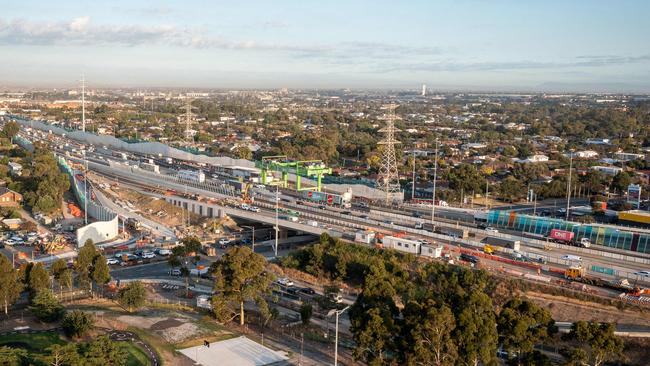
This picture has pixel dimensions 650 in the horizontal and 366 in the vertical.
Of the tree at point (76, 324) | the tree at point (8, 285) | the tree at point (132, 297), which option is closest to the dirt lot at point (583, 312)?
the tree at point (132, 297)

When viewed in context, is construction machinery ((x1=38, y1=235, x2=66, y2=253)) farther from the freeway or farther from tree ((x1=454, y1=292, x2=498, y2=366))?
tree ((x1=454, y1=292, x2=498, y2=366))

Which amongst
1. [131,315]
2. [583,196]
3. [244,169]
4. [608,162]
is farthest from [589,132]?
[131,315]

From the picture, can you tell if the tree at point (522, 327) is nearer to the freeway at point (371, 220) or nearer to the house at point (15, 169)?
the freeway at point (371, 220)

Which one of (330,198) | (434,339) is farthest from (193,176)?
(434,339)

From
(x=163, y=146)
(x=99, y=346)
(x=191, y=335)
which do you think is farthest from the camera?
(x=163, y=146)

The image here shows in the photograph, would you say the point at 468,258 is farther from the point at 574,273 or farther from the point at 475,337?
the point at 475,337

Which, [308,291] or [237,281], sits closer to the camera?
[237,281]

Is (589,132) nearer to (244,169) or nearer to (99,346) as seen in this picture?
(244,169)
